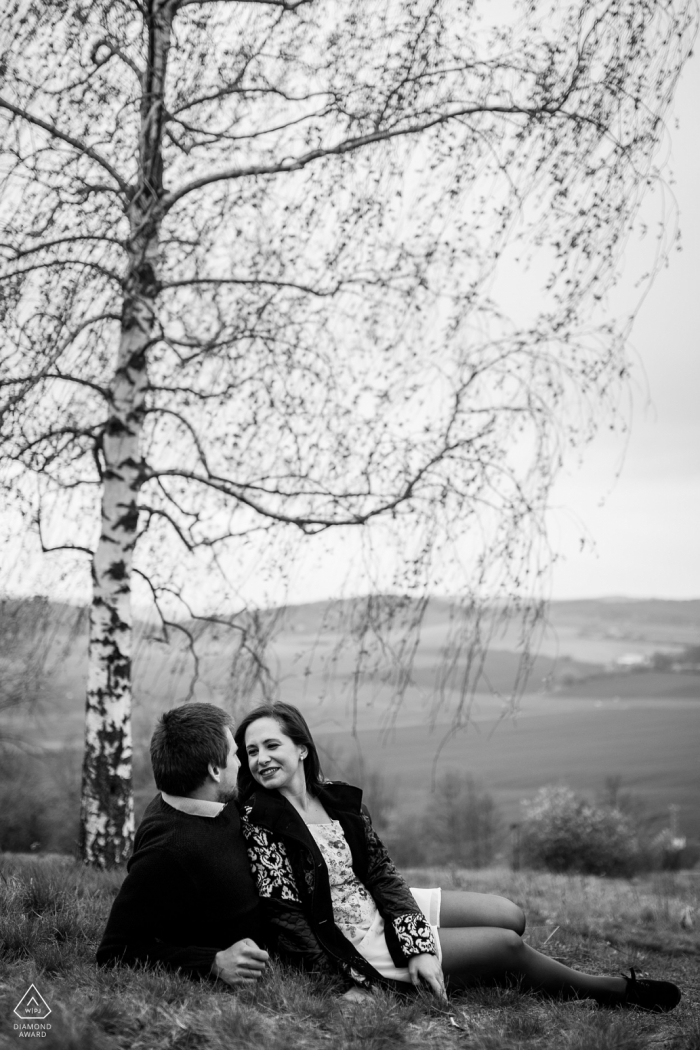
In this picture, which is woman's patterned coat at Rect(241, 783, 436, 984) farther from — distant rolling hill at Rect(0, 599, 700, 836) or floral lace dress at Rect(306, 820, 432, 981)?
distant rolling hill at Rect(0, 599, 700, 836)

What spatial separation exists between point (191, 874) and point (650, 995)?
1762mm

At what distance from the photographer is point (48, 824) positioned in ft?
74.0

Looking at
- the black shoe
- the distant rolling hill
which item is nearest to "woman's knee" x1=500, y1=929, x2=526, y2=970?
the black shoe

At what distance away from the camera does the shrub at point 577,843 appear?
19375 millimetres

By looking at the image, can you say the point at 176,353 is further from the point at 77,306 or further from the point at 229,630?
the point at 229,630

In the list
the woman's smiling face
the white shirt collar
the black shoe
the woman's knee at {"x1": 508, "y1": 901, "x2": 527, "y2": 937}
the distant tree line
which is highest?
the woman's smiling face

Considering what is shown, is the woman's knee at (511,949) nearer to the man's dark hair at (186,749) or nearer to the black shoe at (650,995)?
the black shoe at (650,995)

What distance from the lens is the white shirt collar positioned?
278 cm

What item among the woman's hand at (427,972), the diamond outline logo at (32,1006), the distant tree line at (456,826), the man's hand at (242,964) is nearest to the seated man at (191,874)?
the man's hand at (242,964)

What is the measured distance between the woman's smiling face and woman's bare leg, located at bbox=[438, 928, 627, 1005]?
0.76 metres

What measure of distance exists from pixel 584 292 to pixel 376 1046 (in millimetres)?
3387

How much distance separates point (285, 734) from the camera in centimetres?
301

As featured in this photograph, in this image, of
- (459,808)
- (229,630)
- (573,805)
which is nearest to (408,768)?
(459,808)

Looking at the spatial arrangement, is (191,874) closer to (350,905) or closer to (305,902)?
(305,902)
